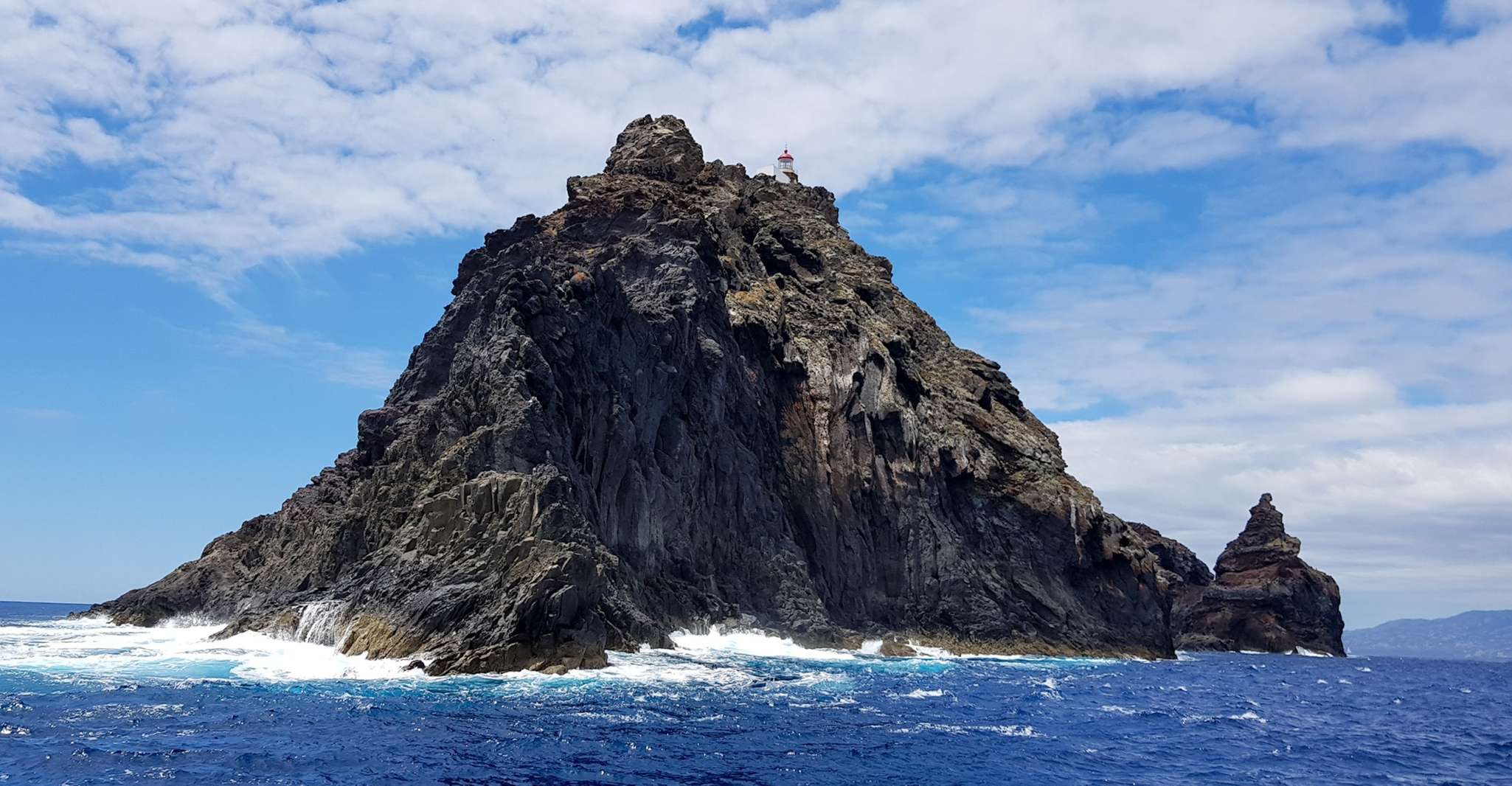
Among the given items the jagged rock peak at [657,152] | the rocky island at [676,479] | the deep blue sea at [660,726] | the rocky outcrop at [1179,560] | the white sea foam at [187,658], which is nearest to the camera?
the deep blue sea at [660,726]

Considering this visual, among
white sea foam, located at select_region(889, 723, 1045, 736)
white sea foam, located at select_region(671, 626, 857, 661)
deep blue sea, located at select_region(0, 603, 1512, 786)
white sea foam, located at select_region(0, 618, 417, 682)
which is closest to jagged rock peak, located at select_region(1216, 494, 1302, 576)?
deep blue sea, located at select_region(0, 603, 1512, 786)

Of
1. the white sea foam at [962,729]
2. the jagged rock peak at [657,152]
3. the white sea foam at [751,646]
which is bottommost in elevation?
the white sea foam at [962,729]

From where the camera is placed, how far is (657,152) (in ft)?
284

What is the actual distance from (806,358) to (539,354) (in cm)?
2899

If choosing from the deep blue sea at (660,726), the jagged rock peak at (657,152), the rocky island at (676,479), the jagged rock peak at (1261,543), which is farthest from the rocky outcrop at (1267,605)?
the jagged rock peak at (657,152)

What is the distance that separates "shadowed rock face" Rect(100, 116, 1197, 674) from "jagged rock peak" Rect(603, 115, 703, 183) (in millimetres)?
255

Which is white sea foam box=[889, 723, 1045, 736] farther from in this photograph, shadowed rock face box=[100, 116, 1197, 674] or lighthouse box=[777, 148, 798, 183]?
lighthouse box=[777, 148, 798, 183]

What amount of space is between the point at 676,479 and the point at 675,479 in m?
0.06

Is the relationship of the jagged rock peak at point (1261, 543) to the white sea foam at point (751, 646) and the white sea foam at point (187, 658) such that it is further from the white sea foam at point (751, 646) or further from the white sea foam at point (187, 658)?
the white sea foam at point (187, 658)

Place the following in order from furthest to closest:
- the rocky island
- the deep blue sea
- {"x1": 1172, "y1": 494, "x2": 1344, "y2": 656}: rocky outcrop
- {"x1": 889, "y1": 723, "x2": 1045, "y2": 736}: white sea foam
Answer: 1. {"x1": 1172, "y1": 494, "x2": 1344, "y2": 656}: rocky outcrop
2. the rocky island
3. {"x1": 889, "y1": 723, "x2": 1045, "y2": 736}: white sea foam
4. the deep blue sea

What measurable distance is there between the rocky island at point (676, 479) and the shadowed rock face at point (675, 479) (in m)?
0.18

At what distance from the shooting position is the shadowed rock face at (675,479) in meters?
47.0

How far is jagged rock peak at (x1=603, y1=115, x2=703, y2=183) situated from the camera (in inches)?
3374

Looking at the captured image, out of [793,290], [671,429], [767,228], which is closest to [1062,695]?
[671,429]
